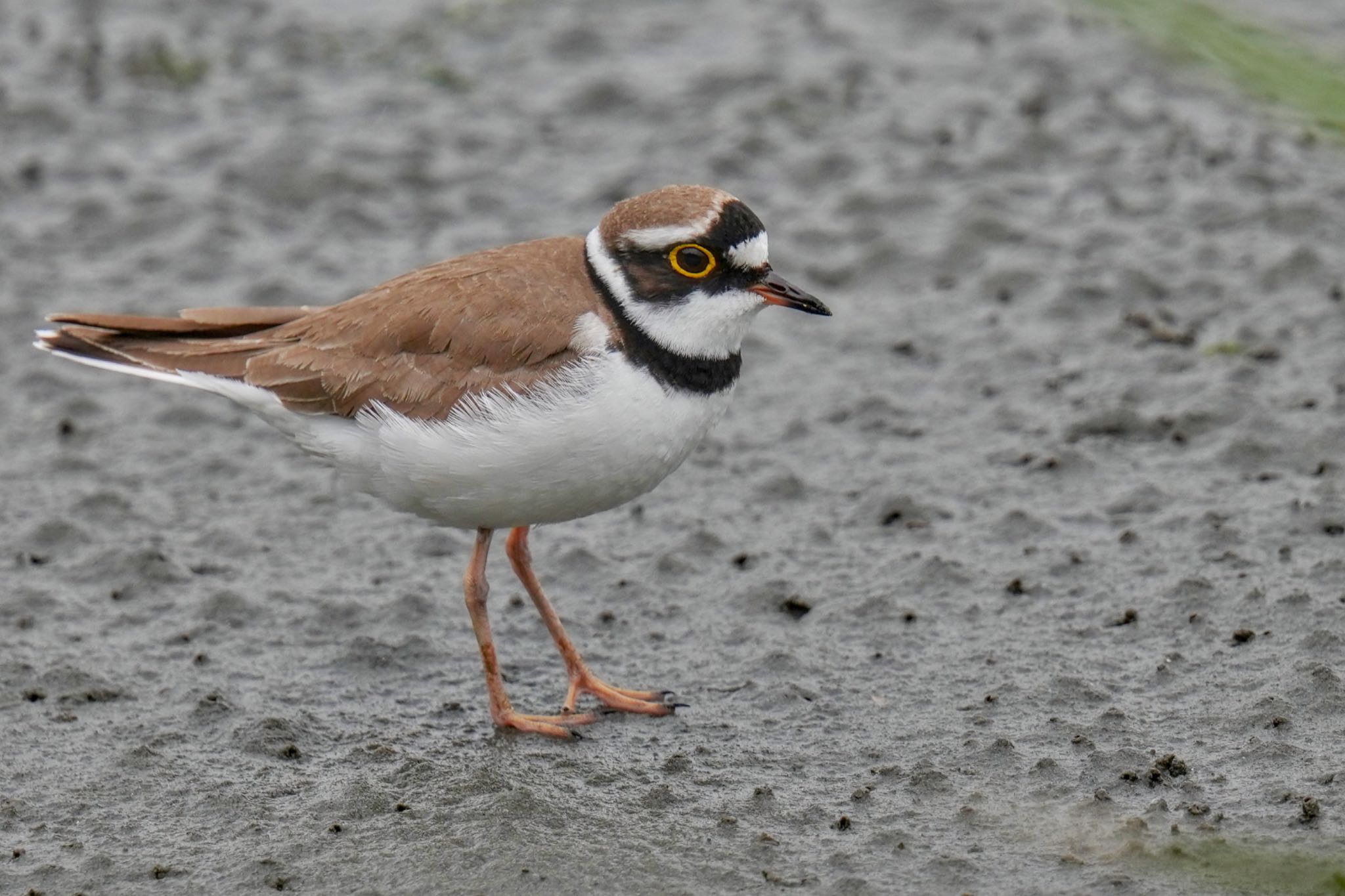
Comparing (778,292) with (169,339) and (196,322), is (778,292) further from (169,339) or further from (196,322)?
(169,339)

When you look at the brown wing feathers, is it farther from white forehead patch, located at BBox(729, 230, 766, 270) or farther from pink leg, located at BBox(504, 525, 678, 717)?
pink leg, located at BBox(504, 525, 678, 717)

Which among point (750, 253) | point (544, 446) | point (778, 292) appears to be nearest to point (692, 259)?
point (750, 253)

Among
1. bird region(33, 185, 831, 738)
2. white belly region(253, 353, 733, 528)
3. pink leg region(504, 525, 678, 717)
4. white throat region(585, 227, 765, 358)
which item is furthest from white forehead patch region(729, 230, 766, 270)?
pink leg region(504, 525, 678, 717)

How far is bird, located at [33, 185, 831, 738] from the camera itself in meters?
5.92

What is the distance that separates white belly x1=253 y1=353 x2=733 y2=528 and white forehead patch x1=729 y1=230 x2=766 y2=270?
0.49 metres

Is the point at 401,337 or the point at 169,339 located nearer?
the point at 401,337

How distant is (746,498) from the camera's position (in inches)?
318

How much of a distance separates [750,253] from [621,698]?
187 centimetres

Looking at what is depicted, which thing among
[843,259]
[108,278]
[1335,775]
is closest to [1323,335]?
[843,259]

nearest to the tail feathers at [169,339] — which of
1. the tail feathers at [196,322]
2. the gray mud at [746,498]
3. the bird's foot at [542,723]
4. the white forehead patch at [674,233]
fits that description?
the tail feathers at [196,322]

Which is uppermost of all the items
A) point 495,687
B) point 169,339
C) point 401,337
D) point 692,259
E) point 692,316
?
point 692,259

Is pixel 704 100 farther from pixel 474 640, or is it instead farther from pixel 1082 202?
pixel 474 640

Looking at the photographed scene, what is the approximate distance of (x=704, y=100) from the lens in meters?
12.0

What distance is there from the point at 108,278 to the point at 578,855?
19.5ft
